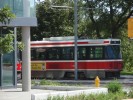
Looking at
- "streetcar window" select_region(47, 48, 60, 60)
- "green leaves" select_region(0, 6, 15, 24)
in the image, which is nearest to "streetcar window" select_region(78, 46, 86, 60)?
"streetcar window" select_region(47, 48, 60, 60)

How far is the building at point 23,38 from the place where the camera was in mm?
26781

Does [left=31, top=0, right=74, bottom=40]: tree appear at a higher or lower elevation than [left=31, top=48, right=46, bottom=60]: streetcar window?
higher

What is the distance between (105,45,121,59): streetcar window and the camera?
131ft

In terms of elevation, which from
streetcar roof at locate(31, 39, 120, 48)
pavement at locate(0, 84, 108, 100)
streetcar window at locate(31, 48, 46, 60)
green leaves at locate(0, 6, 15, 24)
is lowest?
pavement at locate(0, 84, 108, 100)

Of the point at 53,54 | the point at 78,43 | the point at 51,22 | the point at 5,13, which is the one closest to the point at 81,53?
the point at 78,43

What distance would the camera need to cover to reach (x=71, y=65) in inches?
1630

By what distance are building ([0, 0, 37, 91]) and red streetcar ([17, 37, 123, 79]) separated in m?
11.6

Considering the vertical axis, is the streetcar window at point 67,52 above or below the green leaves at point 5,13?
below

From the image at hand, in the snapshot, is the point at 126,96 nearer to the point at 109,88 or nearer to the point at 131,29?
the point at 109,88

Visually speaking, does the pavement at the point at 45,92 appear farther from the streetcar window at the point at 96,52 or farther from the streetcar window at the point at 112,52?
the streetcar window at the point at 112,52

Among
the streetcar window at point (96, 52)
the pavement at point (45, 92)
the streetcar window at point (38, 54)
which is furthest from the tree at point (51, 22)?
the pavement at point (45, 92)

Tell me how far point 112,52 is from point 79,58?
2.92 metres

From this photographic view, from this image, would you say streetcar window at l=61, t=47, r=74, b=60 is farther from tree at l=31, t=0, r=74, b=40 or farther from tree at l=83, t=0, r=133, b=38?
tree at l=31, t=0, r=74, b=40

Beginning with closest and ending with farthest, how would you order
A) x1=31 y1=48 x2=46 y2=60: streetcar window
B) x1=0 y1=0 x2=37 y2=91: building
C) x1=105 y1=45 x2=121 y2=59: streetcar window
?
1. x1=0 y1=0 x2=37 y2=91: building
2. x1=105 y1=45 x2=121 y2=59: streetcar window
3. x1=31 y1=48 x2=46 y2=60: streetcar window
